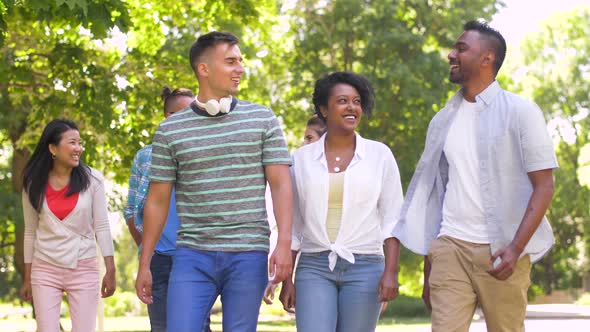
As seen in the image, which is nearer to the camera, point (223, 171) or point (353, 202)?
point (223, 171)

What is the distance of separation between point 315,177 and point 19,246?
18.2 meters

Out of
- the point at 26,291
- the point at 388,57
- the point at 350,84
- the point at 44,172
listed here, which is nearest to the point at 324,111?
the point at 350,84

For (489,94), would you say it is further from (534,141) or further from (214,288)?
(214,288)

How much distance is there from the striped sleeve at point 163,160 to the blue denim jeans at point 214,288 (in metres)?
0.52

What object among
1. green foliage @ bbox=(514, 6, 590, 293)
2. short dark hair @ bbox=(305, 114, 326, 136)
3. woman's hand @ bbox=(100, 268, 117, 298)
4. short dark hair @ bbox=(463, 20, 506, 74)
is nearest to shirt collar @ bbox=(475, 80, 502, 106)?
short dark hair @ bbox=(463, 20, 506, 74)

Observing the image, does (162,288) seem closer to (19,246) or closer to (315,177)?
(315,177)

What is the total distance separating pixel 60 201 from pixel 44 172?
0.28 m

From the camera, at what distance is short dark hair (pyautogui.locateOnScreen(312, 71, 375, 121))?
711 cm

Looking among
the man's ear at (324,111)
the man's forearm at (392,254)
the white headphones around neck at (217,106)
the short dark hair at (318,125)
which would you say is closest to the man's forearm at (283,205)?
the white headphones around neck at (217,106)

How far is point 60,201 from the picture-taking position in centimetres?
884

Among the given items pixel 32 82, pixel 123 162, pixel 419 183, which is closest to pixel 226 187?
pixel 419 183

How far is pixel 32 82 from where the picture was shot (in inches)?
722

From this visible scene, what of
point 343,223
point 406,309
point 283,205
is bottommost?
point 406,309

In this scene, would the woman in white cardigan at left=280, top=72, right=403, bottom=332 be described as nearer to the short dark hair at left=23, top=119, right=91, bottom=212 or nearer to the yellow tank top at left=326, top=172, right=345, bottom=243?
the yellow tank top at left=326, top=172, right=345, bottom=243
